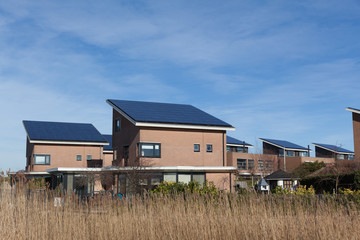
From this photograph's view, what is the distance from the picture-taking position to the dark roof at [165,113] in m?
26.9

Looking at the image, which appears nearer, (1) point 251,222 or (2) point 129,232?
(1) point 251,222

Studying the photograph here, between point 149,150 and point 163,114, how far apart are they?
284cm

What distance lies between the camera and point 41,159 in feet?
116

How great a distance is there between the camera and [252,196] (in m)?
8.48

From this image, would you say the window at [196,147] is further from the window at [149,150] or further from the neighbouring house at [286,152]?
the neighbouring house at [286,152]

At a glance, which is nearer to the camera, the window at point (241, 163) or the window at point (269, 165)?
the window at point (241, 163)

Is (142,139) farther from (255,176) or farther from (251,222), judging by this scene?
(255,176)

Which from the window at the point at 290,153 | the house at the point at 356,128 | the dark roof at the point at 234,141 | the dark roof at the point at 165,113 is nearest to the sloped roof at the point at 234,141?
the dark roof at the point at 234,141

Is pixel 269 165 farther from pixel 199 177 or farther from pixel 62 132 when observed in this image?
pixel 199 177

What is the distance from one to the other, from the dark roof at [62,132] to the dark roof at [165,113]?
7.67 m

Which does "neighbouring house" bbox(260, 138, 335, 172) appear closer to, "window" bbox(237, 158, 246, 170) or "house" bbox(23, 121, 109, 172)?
"window" bbox(237, 158, 246, 170)

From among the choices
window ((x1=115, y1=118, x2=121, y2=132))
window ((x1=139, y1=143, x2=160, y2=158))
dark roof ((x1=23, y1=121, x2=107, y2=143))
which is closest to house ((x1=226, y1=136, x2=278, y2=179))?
dark roof ((x1=23, y1=121, x2=107, y2=143))

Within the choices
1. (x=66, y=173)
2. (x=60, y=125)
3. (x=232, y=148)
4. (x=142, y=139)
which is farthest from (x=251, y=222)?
(x=232, y=148)

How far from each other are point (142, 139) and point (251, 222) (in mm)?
18559
